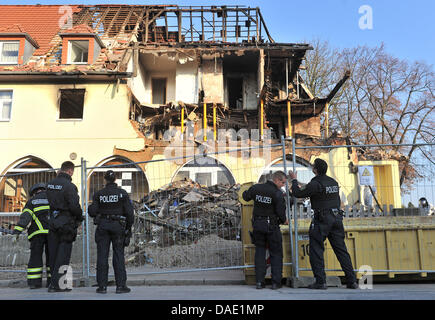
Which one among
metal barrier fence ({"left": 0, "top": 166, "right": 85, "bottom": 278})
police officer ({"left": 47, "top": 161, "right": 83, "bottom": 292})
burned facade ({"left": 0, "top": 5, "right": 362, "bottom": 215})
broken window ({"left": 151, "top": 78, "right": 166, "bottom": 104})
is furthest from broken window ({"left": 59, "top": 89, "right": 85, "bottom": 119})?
police officer ({"left": 47, "top": 161, "right": 83, "bottom": 292})

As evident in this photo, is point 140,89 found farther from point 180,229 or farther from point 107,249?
point 107,249

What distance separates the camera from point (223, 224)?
8.06m

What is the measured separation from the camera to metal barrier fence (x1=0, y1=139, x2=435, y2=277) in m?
6.26

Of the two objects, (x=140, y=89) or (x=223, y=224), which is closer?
(x=223, y=224)

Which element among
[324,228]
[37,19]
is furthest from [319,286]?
[37,19]

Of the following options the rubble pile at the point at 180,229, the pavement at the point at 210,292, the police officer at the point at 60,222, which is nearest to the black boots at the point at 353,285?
the pavement at the point at 210,292

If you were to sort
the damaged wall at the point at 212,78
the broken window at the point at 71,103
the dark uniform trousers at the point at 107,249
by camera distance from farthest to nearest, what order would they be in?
the damaged wall at the point at 212,78, the broken window at the point at 71,103, the dark uniform trousers at the point at 107,249

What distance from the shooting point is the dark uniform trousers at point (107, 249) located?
545cm

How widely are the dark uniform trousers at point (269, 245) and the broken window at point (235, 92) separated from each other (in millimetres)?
18499

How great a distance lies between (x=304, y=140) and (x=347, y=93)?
1354 cm

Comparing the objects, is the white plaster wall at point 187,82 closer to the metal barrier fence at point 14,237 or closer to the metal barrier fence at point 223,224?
the metal barrier fence at point 223,224

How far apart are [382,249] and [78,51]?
1981 cm
